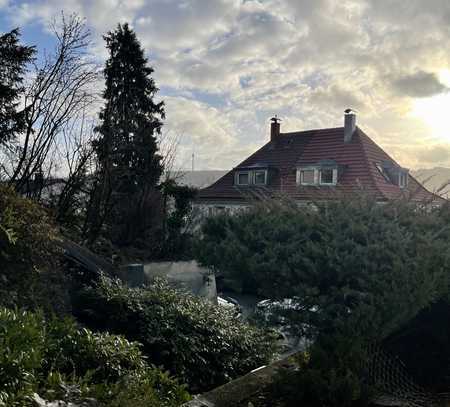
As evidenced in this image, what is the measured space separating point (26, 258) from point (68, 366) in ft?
6.69

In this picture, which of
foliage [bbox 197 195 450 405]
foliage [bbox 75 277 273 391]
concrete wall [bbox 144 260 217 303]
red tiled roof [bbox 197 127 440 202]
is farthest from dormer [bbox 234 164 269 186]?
foliage [bbox 197 195 450 405]

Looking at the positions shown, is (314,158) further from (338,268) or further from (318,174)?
(338,268)

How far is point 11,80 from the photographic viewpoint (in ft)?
31.2

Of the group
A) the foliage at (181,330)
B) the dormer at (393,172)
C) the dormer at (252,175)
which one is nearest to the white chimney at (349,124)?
the dormer at (393,172)

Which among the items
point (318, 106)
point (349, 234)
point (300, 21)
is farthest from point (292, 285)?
point (318, 106)

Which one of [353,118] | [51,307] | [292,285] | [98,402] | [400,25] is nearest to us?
[98,402]

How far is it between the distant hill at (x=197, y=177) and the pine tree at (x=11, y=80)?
514 centimetres

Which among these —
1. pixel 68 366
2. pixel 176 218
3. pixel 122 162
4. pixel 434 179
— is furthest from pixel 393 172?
pixel 68 366

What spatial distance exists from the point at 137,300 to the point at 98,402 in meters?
2.30

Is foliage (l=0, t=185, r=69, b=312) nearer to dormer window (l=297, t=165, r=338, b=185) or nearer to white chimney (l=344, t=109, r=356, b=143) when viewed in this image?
dormer window (l=297, t=165, r=338, b=185)

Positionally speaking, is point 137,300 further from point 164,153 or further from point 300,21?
point 164,153

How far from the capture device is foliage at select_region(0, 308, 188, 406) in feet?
7.67

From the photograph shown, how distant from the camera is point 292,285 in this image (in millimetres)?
3791

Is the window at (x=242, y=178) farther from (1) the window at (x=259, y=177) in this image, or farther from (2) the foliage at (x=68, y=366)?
(2) the foliage at (x=68, y=366)
